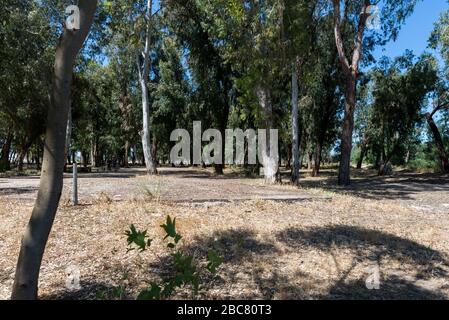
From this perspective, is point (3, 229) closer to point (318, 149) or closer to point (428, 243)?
point (428, 243)

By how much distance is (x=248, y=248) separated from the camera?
218 inches

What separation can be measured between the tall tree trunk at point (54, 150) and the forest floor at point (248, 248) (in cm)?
98

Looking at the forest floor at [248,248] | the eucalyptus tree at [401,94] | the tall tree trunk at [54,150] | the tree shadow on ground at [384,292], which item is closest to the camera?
the tall tree trunk at [54,150]

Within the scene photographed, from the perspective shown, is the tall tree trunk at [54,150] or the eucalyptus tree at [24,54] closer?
the tall tree trunk at [54,150]

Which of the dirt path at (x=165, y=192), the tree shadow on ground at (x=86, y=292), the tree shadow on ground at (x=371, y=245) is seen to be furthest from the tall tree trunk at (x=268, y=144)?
the tree shadow on ground at (x=86, y=292)

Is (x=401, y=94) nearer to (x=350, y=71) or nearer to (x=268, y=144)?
(x=350, y=71)

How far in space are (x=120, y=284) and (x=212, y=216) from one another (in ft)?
8.83

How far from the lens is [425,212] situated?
924cm

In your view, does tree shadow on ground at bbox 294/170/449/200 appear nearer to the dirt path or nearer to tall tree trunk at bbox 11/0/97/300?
the dirt path

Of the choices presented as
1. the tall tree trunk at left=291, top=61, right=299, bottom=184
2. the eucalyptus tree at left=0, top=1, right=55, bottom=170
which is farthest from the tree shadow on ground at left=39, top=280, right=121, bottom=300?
the tall tree trunk at left=291, top=61, right=299, bottom=184

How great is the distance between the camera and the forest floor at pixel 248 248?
4465mm

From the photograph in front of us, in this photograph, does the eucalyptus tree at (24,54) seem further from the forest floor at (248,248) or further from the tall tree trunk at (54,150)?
the tall tree trunk at (54,150)

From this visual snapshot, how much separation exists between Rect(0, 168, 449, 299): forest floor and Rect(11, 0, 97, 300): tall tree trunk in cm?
98

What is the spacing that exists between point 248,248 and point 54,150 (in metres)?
3.26
